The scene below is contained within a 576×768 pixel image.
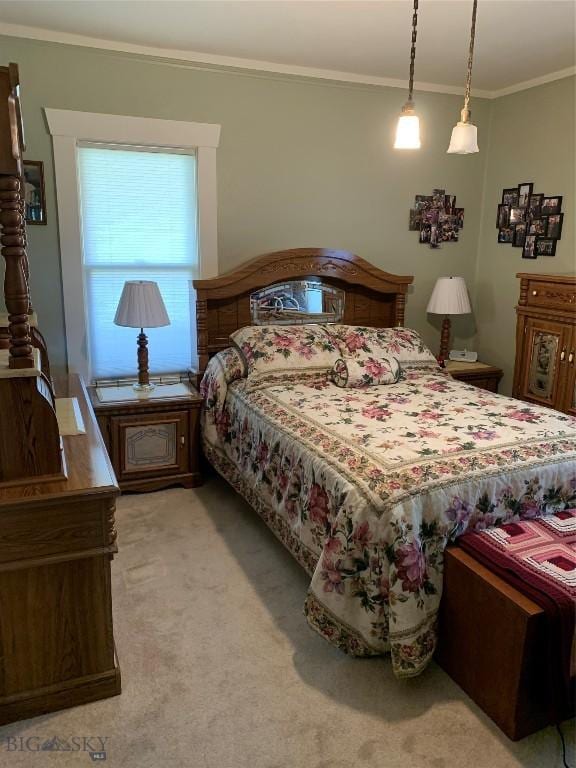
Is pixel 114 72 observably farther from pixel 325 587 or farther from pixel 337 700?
pixel 337 700

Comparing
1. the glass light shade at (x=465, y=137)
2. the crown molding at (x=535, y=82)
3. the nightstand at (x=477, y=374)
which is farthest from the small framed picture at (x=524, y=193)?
the glass light shade at (x=465, y=137)

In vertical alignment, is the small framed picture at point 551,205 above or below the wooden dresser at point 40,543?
above

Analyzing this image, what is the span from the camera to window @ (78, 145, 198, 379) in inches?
133

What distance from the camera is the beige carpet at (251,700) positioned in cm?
171

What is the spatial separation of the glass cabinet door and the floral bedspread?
781 millimetres

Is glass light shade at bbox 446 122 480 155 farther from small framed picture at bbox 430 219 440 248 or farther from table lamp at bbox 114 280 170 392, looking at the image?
small framed picture at bbox 430 219 440 248

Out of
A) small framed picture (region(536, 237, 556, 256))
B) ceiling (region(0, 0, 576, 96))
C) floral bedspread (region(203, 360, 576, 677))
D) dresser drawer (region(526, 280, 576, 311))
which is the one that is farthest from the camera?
small framed picture (region(536, 237, 556, 256))

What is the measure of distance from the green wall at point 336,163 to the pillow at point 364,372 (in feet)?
3.25

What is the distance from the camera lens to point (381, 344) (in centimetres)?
355

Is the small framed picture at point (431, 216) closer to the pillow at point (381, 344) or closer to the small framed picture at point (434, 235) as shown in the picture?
the small framed picture at point (434, 235)

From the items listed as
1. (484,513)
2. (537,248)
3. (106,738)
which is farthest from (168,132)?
(106,738)

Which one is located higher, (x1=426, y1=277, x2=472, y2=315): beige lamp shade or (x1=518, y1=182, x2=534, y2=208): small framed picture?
(x1=518, y1=182, x2=534, y2=208): small framed picture

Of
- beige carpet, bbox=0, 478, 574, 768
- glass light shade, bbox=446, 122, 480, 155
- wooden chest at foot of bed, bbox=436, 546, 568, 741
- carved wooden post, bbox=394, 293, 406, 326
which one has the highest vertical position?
glass light shade, bbox=446, 122, 480, 155

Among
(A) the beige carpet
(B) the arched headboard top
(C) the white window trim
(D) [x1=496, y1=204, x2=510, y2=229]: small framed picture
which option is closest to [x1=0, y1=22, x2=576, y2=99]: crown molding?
(C) the white window trim
